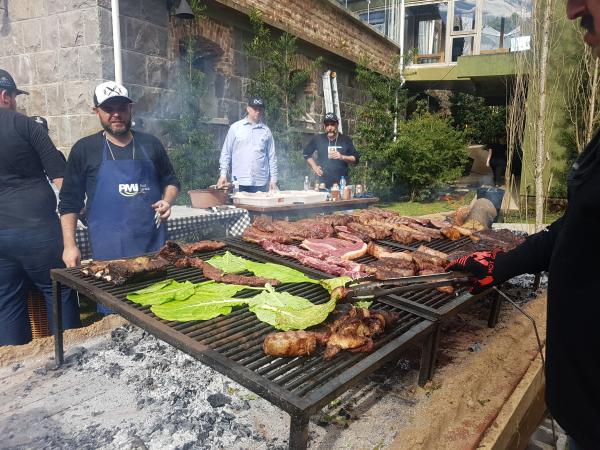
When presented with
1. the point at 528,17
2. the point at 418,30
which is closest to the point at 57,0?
the point at 528,17

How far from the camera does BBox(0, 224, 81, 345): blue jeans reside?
3896 millimetres

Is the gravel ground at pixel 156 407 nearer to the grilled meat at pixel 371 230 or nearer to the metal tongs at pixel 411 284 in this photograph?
the metal tongs at pixel 411 284

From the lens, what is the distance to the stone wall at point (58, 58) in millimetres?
6555

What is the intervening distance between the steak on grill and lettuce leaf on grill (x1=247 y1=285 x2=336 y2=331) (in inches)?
43.2

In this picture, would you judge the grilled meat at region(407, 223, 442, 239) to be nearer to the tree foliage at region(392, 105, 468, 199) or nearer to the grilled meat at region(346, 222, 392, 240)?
the grilled meat at region(346, 222, 392, 240)

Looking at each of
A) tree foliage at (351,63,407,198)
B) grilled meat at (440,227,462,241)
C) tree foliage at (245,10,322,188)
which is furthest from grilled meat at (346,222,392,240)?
tree foliage at (351,63,407,198)

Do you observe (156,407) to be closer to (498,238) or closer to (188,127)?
(498,238)

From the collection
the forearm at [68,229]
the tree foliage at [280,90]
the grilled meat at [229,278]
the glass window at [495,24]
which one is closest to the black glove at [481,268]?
the grilled meat at [229,278]

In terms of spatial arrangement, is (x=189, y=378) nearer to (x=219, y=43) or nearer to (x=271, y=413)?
(x=271, y=413)

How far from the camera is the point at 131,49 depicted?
7.16m

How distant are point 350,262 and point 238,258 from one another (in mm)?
1018

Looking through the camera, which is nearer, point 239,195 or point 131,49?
point 239,195

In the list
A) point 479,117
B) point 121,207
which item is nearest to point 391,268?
point 121,207

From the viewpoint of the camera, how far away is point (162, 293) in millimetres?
2818
